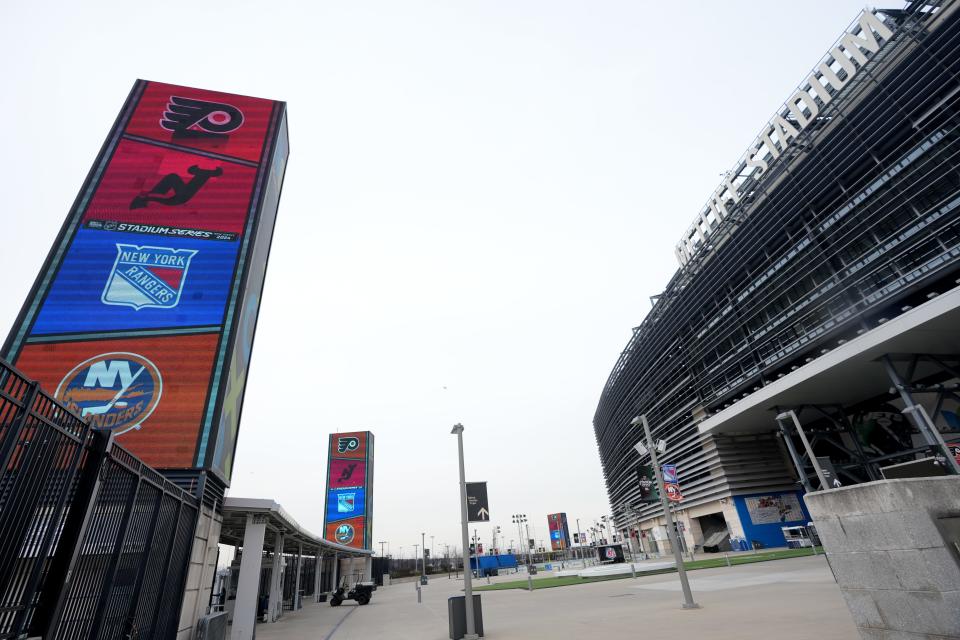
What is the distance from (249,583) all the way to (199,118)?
2633 cm

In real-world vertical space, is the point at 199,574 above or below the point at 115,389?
below

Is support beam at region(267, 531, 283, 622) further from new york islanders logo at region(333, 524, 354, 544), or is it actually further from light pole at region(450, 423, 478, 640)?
new york islanders logo at region(333, 524, 354, 544)

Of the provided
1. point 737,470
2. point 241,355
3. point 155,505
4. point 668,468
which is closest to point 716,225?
point 737,470

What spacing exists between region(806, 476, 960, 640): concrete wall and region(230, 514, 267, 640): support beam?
748 inches

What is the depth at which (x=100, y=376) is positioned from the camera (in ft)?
61.3

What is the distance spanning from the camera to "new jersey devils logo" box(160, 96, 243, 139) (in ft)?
88.2

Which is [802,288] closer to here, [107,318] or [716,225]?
[716,225]

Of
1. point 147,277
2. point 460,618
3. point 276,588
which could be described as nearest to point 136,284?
point 147,277

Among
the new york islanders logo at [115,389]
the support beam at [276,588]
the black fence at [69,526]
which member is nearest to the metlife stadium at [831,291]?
the black fence at [69,526]

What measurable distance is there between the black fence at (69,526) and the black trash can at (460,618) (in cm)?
751

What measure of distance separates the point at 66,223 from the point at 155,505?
68.6ft

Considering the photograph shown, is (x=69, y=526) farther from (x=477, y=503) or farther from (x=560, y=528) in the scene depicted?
(x=560, y=528)

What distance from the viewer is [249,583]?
1866cm

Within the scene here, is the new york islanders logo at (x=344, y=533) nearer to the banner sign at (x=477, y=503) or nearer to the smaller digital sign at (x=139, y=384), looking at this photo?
the smaller digital sign at (x=139, y=384)
